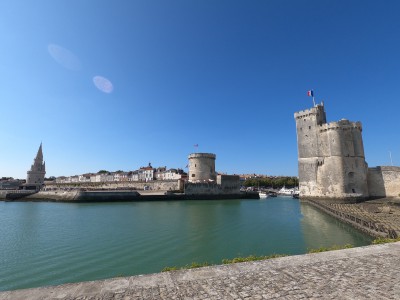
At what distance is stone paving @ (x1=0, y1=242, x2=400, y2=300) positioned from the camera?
4602 millimetres

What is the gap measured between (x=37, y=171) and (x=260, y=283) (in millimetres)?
83739

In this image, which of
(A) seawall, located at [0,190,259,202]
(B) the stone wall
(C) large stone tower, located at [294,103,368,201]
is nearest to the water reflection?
(C) large stone tower, located at [294,103,368,201]

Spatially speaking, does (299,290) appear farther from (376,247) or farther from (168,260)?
(168,260)

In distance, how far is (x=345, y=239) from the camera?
14.6 meters

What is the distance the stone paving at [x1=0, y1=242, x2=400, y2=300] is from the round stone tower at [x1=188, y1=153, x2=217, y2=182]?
4521 centimetres

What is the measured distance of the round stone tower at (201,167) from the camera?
51.7 m

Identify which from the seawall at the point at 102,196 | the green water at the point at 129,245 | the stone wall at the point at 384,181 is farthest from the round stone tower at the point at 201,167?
the green water at the point at 129,245

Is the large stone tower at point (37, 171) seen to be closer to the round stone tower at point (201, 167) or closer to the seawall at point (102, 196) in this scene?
the seawall at point (102, 196)

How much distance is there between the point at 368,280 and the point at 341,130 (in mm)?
36156

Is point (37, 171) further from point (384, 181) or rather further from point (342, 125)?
point (384, 181)

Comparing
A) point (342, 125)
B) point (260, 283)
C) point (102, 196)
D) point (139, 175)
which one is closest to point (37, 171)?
point (139, 175)

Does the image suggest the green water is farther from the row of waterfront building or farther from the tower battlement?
the row of waterfront building

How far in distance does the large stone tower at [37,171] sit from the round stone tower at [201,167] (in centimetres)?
Answer: 4847

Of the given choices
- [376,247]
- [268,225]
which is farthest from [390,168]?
[376,247]
